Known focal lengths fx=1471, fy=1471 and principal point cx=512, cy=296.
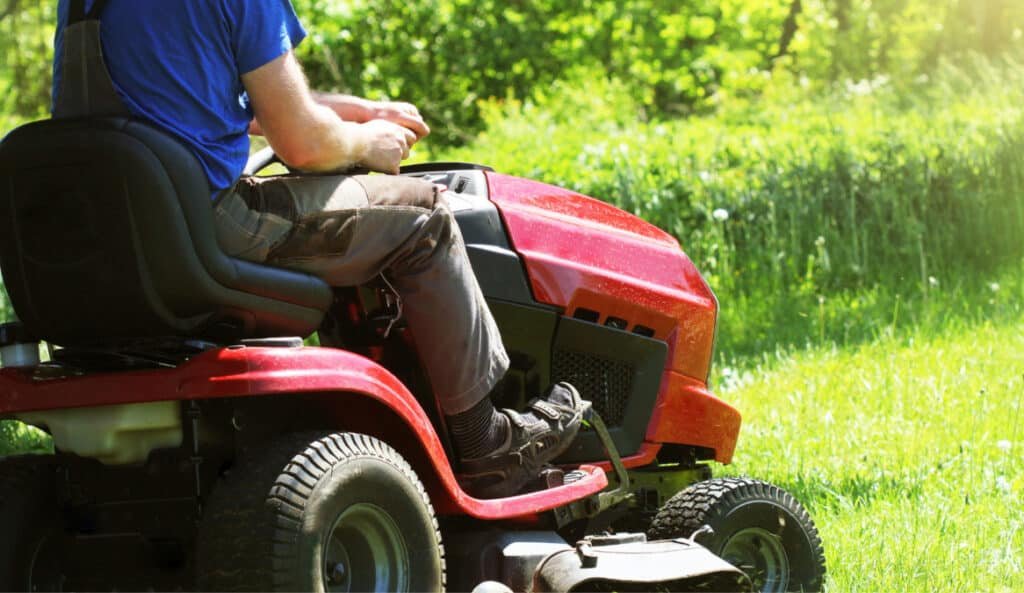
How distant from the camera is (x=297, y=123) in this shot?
3.11 metres

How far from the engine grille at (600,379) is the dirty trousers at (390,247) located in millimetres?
601

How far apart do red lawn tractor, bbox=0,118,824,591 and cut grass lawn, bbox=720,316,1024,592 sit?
0.43 metres

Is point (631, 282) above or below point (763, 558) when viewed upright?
above

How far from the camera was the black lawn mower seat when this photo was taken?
Answer: 286 centimetres

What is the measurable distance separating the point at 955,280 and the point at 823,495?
3258 mm

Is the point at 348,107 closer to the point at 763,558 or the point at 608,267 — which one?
the point at 608,267

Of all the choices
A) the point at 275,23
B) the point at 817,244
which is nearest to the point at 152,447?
the point at 275,23

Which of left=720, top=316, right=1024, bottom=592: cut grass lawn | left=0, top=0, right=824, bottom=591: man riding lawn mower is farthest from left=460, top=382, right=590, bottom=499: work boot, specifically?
left=720, top=316, right=1024, bottom=592: cut grass lawn

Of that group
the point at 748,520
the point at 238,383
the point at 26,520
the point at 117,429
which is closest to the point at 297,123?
the point at 238,383

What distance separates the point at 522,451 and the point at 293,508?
2.70 ft

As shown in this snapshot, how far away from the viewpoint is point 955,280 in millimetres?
7906

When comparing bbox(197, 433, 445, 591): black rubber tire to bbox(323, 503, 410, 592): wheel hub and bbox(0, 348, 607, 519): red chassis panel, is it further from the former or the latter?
bbox(0, 348, 607, 519): red chassis panel

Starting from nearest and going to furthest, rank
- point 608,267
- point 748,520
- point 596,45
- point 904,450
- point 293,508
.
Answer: point 293,508 → point 748,520 → point 608,267 → point 904,450 → point 596,45

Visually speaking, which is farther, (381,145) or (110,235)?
(381,145)
